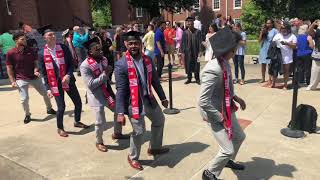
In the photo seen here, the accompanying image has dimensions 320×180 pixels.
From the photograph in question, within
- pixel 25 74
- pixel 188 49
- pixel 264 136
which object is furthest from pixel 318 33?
pixel 25 74

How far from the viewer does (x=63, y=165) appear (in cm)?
521

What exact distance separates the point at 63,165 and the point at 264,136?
3.27 meters

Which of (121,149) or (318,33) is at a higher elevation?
(318,33)

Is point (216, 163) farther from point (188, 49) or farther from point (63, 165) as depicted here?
point (188, 49)

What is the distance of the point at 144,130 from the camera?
4.87 meters

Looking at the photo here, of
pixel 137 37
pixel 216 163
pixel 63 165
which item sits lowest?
pixel 63 165

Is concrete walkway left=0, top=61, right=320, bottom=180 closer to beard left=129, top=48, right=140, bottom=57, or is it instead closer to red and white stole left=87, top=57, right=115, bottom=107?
red and white stole left=87, top=57, right=115, bottom=107

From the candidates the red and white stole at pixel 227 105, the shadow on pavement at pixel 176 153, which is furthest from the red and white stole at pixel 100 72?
the red and white stole at pixel 227 105

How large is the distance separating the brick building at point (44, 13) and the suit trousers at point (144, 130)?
16.2m

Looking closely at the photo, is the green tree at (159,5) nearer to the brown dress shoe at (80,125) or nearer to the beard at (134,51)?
the brown dress shoe at (80,125)

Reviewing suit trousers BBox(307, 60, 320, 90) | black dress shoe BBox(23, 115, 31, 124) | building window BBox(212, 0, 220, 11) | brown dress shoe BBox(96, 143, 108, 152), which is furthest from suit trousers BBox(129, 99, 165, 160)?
building window BBox(212, 0, 220, 11)

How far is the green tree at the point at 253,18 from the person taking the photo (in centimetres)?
3095

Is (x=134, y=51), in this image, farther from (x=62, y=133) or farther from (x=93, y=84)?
(x=62, y=133)

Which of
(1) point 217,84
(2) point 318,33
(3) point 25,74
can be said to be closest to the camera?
(1) point 217,84
